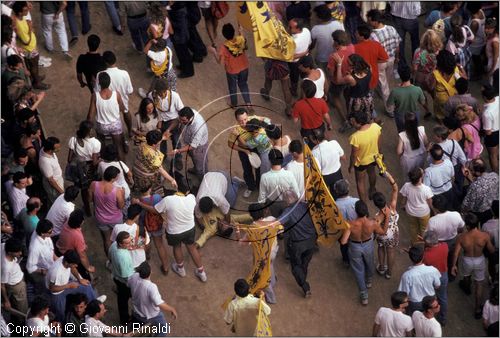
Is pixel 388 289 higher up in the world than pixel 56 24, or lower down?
lower down

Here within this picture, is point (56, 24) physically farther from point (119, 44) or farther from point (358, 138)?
point (358, 138)

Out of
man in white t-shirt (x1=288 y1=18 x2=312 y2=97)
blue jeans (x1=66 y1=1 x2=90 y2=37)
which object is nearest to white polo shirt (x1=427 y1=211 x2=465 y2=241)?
man in white t-shirt (x1=288 y1=18 x2=312 y2=97)

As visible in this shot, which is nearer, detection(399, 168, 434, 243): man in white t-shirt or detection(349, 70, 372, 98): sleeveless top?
detection(399, 168, 434, 243): man in white t-shirt

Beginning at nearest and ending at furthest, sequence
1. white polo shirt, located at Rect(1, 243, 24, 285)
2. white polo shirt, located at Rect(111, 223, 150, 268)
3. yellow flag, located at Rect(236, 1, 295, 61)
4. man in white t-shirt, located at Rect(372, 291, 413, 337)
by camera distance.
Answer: man in white t-shirt, located at Rect(372, 291, 413, 337) < white polo shirt, located at Rect(1, 243, 24, 285) < white polo shirt, located at Rect(111, 223, 150, 268) < yellow flag, located at Rect(236, 1, 295, 61)

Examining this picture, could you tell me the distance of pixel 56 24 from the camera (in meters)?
20.6

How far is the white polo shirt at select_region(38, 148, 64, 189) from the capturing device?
58.3 ft

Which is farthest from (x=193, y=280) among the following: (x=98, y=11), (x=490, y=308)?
(x=98, y=11)

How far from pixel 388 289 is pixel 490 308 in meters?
1.72

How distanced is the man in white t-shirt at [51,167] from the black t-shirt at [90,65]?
1740mm

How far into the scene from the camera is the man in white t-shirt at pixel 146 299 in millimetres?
16297

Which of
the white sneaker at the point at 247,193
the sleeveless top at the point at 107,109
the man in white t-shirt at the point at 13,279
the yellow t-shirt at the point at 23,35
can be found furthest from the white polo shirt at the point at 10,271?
the yellow t-shirt at the point at 23,35

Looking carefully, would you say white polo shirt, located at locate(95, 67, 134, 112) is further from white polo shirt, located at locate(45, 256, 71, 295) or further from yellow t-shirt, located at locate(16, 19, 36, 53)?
white polo shirt, located at locate(45, 256, 71, 295)

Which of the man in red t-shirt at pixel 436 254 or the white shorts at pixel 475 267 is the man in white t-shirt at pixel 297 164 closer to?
the man in red t-shirt at pixel 436 254

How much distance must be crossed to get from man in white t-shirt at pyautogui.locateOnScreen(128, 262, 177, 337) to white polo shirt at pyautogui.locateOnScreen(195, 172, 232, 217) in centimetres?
179
